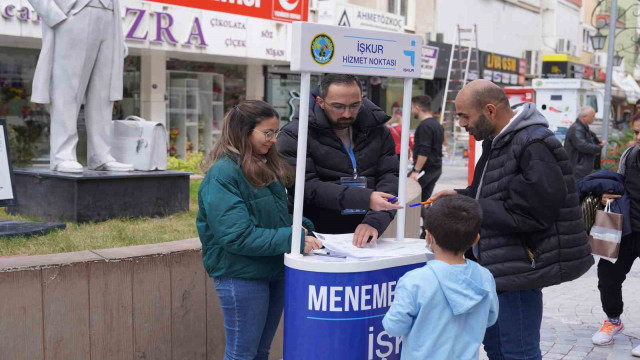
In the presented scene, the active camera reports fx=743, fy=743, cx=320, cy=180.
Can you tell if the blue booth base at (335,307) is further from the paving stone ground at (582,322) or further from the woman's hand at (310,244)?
the paving stone ground at (582,322)

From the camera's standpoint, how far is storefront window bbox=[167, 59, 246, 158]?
17981mm

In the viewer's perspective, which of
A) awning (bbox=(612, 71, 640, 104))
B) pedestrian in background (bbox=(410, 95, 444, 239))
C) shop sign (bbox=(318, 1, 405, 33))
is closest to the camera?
pedestrian in background (bbox=(410, 95, 444, 239))

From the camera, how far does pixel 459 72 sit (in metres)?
26.8

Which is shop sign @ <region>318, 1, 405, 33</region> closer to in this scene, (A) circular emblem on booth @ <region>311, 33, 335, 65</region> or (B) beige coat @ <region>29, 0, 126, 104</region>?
(B) beige coat @ <region>29, 0, 126, 104</region>

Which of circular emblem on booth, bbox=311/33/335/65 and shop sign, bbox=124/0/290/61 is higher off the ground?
shop sign, bbox=124/0/290/61

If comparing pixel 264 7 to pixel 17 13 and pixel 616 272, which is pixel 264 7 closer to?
pixel 17 13

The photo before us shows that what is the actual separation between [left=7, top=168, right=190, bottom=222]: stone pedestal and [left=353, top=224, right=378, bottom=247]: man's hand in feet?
10.6

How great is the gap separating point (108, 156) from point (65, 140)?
396mm

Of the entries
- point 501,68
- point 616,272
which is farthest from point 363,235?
point 501,68

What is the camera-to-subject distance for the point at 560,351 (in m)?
5.25

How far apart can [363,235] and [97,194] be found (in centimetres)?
333

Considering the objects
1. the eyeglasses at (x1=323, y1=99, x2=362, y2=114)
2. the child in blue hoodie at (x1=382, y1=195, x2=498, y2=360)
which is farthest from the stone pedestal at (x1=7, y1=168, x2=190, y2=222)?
the child in blue hoodie at (x1=382, y1=195, x2=498, y2=360)

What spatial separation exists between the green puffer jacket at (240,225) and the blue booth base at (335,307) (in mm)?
140

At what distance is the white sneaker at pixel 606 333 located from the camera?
211 inches
